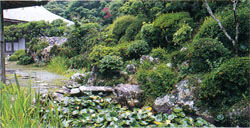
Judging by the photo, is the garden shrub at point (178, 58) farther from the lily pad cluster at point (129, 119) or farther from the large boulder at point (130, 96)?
the lily pad cluster at point (129, 119)

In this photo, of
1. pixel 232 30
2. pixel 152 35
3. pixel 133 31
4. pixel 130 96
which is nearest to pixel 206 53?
pixel 232 30

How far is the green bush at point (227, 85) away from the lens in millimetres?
2650

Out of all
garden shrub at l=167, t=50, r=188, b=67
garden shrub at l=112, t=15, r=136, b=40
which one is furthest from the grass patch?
garden shrub at l=112, t=15, r=136, b=40

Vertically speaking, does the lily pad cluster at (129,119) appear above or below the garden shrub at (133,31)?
below

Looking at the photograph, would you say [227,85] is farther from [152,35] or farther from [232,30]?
[152,35]

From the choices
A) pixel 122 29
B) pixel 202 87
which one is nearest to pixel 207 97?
pixel 202 87

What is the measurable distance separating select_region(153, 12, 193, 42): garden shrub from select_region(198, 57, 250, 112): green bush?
2.50 metres

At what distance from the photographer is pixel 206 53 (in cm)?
330

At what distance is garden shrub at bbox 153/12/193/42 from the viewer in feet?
16.9

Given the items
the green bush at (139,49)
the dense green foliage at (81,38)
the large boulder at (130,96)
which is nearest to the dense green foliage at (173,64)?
the green bush at (139,49)

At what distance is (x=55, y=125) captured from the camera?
1.97m

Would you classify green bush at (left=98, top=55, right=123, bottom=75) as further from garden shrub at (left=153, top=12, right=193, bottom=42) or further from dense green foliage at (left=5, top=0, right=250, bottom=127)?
garden shrub at (left=153, top=12, right=193, bottom=42)

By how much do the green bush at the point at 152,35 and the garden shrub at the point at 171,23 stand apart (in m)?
0.15

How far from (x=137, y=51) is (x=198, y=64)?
2095mm
